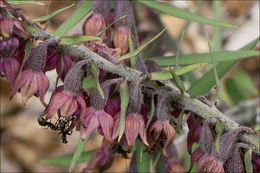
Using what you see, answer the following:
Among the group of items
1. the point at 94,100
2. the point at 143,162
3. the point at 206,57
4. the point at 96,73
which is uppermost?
the point at 206,57

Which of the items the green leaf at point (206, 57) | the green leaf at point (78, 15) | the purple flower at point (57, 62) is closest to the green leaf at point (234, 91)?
the green leaf at point (206, 57)

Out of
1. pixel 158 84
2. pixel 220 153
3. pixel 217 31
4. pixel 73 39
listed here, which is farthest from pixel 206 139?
pixel 217 31

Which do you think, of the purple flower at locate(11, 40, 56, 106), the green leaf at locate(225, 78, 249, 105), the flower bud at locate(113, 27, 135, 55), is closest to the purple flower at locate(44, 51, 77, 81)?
the purple flower at locate(11, 40, 56, 106)

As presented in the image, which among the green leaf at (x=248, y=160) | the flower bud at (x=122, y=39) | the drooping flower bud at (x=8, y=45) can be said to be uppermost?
the flower bud at (x=122, y=39)

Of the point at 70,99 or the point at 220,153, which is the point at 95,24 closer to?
the point at 70,99

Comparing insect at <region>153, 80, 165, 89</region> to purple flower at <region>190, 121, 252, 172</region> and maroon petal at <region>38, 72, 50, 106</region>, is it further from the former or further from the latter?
maroon petal at <region>38, 72, 50, 106</region>

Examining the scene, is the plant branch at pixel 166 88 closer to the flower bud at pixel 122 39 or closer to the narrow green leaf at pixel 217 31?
the flower bud at pixel 122 39

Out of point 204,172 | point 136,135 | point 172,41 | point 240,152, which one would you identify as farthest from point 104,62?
point 172,41
